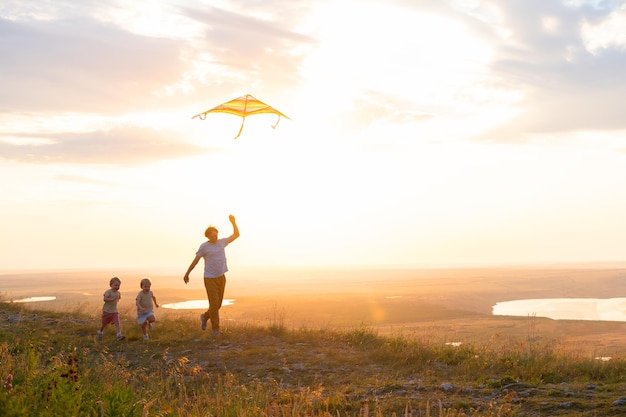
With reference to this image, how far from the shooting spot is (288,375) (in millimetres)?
12000

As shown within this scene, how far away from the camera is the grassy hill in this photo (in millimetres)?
7547

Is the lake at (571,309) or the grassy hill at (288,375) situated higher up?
the grassy hill at (288,375)

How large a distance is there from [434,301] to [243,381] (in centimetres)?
6878

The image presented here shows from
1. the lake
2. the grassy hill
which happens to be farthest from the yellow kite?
the lake

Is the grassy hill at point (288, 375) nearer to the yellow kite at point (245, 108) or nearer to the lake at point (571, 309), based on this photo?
the yellow kite at point (245, 108)

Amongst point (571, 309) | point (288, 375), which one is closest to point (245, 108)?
point (288, 375)

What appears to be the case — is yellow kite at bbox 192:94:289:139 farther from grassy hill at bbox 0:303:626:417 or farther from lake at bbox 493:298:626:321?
lake at bbox 493:298:626:321

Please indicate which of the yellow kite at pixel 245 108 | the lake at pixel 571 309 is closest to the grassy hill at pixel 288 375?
the yellow kite at pixel 245 108

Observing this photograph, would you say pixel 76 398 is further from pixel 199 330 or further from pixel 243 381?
pixel 199 330

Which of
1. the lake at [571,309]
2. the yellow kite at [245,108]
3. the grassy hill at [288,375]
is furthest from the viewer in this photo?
the lake at [571,309]

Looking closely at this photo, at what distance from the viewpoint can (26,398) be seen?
6523mm

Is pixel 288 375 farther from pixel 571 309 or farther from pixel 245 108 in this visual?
pixel 571 309

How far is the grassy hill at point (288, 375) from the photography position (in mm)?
7547

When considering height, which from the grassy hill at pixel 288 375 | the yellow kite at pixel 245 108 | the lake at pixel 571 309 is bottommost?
the lake at pixel 571 309
